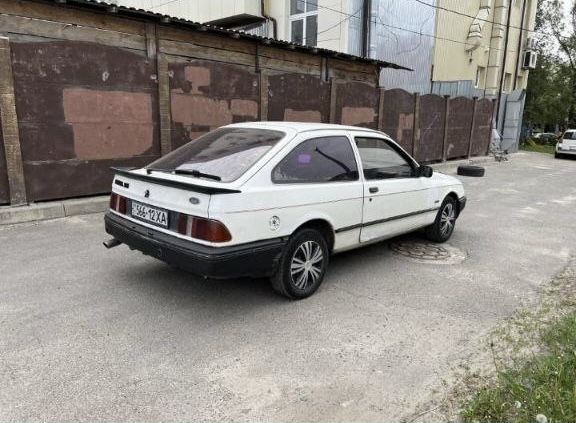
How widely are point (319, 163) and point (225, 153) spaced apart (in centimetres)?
90

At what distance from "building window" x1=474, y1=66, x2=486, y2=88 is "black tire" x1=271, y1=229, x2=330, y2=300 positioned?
74.0ft

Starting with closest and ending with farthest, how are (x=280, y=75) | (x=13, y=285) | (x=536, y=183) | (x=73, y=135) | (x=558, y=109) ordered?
1. (x=13, y=285)
2. (x=73, y=135)
3. (x=280, y=75)
4. (x=536, y=183)
5. (x=558, y=109)

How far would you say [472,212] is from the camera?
27.5 ft

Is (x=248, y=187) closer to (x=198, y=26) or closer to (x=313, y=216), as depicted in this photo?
(x=313, y=216)

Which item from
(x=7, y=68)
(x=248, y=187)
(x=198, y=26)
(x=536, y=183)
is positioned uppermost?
(x=198, y=26)

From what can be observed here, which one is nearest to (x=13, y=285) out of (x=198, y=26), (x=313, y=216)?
(x=313, y=216)

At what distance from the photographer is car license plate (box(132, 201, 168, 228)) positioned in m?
3.77

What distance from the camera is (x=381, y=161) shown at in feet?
16.5

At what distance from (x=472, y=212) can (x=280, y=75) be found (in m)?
5.19

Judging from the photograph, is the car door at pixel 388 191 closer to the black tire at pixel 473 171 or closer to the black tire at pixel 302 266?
the black tire at pixel 302 266

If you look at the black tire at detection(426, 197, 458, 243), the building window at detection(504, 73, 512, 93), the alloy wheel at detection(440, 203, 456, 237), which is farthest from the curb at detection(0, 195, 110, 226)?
the building window at detection(504, 73, 512, 93)

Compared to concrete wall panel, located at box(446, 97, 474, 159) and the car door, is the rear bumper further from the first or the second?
concrete wall panel, located at box(446, 97, 474, 159)

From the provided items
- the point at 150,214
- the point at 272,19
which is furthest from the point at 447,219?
the point at 272,19

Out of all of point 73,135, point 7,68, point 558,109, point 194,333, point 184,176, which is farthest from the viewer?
point 558,109
